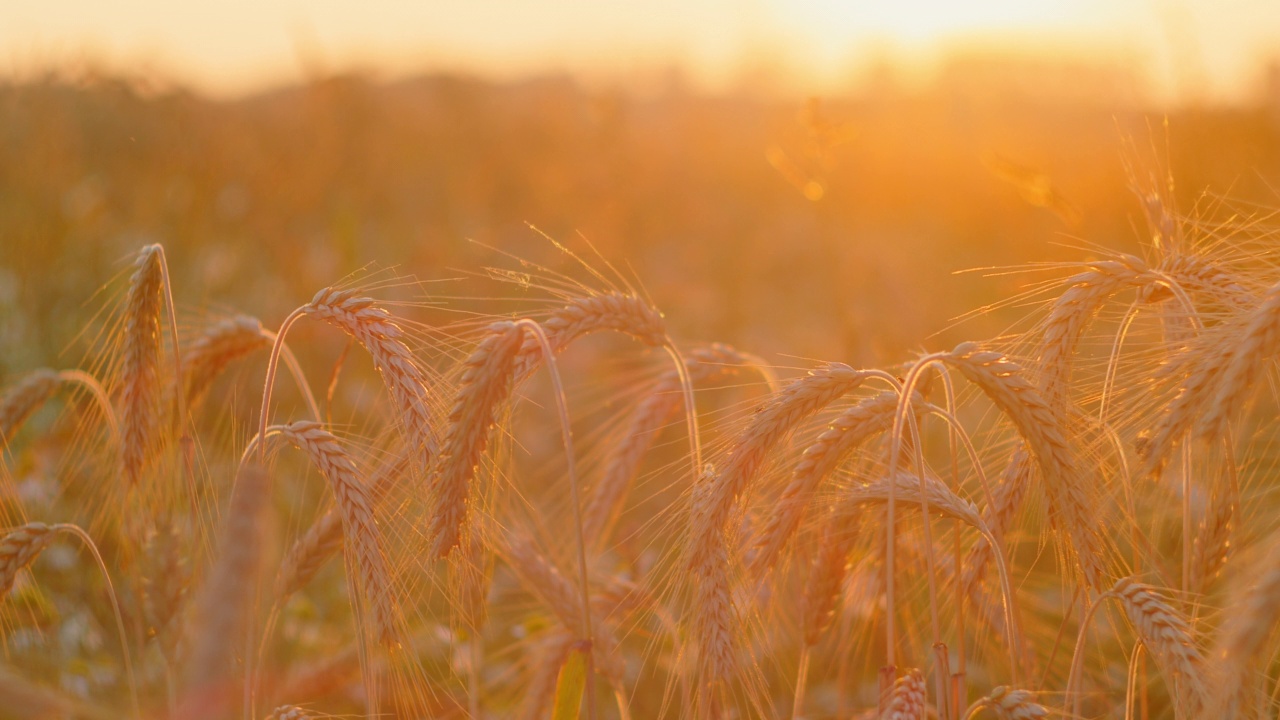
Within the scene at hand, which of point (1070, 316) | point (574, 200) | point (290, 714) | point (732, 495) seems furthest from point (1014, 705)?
point (574, 200)

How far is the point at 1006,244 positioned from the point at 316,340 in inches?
289

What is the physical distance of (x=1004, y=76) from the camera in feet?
97.0

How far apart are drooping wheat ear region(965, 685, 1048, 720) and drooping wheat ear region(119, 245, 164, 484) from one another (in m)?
1.59

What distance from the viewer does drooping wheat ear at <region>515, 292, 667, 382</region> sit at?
1.63 meters

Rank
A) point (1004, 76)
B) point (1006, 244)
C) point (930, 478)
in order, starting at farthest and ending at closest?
1. point (1004, 76)
2. point (1006, 244)
3. point (930, 478)

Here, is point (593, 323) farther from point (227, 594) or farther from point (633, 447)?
point (227, 594)

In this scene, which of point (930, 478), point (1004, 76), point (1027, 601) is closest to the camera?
point (930, 478)

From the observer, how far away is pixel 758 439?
1479 millimetres

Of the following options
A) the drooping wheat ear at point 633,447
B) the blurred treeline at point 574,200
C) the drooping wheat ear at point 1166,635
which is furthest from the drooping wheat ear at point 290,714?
the drooping wheat ear at point 1166,635

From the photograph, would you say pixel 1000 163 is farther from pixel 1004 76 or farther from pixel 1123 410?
pixel 1004 76

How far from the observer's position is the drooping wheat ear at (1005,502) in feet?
5.44

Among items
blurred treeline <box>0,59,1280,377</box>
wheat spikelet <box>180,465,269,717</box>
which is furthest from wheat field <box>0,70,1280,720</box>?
blurred treeline <box>0,59,1280,377</box>

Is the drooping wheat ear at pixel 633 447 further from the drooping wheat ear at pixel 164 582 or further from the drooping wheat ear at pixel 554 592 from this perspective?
the drooping wheat ear at pixel 164 582

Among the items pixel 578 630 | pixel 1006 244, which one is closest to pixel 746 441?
pixel 578 630
